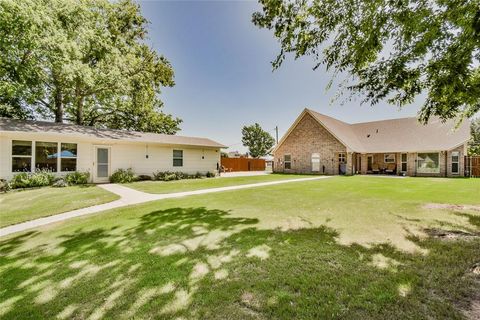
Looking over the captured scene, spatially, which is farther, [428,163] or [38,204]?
[428,163]

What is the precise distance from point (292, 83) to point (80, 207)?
1648 centimetres

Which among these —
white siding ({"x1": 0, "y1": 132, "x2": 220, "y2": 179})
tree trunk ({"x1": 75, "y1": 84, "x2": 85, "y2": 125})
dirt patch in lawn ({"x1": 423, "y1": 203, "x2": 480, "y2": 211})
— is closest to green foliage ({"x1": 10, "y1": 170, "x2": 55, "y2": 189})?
white siding ({"x1": 0, "y1": 132, "x2": 220, "y2": 179})

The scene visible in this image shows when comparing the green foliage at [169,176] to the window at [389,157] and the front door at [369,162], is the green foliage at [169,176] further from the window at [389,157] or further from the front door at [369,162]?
the window at [389,157]

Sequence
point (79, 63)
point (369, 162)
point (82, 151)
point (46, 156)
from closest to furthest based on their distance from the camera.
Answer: point (46, 156)
point (82, 151)
point (79, 63)
point (369, 162)

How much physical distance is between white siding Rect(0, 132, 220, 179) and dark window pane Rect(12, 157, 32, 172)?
22 cm

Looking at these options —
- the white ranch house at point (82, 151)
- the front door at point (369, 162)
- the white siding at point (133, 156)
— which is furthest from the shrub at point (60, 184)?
the front door at point (369, 162)

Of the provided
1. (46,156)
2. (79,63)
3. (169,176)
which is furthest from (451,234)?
(79,63)

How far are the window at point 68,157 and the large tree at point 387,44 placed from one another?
553 inches

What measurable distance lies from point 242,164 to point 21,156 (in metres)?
24.6

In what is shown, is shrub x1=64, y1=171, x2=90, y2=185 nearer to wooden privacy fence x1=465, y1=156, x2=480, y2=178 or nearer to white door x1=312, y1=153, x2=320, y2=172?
white door x1=312, y1=153, x2=320, y2=172

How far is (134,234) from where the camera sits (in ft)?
16.6

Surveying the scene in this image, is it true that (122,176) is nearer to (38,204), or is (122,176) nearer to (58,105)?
(38,204)

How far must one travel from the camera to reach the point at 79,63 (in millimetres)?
15547

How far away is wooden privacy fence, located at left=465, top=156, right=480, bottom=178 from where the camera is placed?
2027cm
